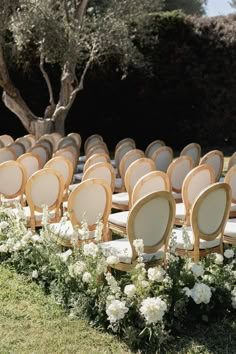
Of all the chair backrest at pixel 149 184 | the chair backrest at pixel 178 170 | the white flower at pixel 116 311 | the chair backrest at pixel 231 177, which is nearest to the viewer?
the white flower at pixel 116 311

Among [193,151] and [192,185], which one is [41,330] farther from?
[193,151]

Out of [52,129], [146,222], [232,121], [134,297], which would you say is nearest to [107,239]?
[146,222]

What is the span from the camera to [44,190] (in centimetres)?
520

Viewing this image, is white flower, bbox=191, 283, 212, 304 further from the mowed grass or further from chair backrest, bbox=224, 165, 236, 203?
chair backrest, bbox=224, 165, 236, 203

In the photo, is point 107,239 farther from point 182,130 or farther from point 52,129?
point 182,130

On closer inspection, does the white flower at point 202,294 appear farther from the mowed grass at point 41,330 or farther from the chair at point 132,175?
the chair at point 132,175

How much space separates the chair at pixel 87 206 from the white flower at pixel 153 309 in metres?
1.19

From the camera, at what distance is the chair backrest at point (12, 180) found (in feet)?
19.0

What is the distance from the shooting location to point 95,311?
143 inches

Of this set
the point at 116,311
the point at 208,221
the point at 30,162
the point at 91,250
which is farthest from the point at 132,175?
the point at 116,311

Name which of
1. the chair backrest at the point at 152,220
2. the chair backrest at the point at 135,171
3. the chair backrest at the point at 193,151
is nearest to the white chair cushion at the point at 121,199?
the chair backrest at the point at 135,171

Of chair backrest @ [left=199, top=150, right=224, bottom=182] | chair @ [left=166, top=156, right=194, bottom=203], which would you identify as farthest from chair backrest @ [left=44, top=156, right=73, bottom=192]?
chair backrest @ [left=199, top=150, right=224, bottom=182]

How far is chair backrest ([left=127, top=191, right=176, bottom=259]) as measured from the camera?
366 cm

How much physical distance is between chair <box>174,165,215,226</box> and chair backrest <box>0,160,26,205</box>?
1.85 m
